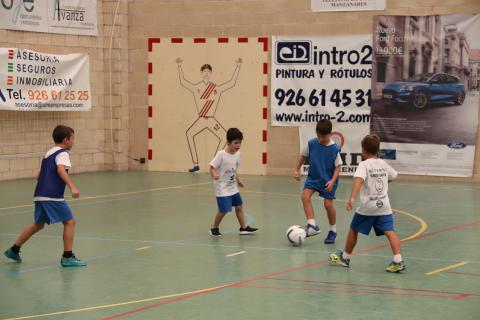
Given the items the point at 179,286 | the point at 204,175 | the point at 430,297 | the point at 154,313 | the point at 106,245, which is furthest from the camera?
the point at 204,175

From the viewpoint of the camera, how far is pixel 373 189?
1066cm

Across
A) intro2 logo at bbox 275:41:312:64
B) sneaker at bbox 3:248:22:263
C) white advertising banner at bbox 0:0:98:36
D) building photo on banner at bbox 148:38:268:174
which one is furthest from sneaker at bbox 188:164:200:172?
sneaker at bbox 3:248:22:263

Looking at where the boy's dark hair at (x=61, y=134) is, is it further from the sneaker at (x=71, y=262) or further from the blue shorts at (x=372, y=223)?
the blue shorts at (x=372, y=223)

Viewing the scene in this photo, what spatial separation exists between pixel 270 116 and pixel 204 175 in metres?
2.25

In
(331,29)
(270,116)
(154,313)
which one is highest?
(331,29)

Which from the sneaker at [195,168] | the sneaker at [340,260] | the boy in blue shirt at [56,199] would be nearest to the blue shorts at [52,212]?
the boy in blue shirt at [56,199]

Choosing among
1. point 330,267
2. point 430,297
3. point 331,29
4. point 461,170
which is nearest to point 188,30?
point 331,29

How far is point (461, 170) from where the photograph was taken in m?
21.6

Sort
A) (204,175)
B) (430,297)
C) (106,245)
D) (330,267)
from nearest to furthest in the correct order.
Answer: (430,297)
(330,267)
(106,245)
(204,175)

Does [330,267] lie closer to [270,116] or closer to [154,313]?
[154,313]

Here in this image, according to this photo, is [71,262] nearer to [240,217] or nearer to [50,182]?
[50,182]

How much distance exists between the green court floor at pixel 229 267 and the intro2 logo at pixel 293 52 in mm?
6212

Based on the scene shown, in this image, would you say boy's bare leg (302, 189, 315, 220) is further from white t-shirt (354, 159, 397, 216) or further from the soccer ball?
white t-shirt (354, 159, 397, 216)

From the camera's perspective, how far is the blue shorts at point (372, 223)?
35.0 ft
